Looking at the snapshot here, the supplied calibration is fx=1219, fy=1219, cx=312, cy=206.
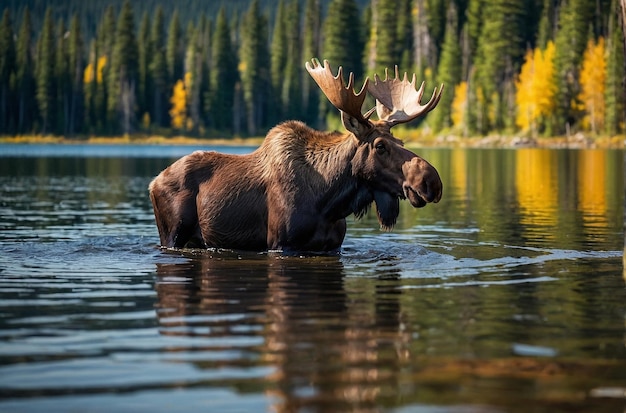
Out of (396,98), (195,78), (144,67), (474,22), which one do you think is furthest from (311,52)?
(396,98)

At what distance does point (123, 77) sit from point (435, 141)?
144 ft

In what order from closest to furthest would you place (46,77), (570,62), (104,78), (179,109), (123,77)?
1. (570,62)
2. (179,109)
3. (123,77)
4. (46,77)
5. (104,78)

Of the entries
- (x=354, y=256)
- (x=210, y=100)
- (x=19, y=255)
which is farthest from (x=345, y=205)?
(x=210, y=100)

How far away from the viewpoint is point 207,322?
810 cm

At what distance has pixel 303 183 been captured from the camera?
12695 mm

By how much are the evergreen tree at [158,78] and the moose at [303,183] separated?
115 m

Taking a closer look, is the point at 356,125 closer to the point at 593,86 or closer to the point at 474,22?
the point at 593,86

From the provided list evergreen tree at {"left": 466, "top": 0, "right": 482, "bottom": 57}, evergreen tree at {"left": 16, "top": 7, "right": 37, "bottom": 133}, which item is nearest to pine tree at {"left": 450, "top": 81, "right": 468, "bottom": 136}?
evergreen tree at {"left": 466, "top": 0, "right": 482, "bottom": 57}

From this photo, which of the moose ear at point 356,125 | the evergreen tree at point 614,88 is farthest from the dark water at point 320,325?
the evergreen tree at point 614,88

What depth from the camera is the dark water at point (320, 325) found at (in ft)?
19.6

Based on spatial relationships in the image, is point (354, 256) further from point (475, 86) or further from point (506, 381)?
point (475, 86)

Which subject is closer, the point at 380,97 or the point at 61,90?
the point at 380,97

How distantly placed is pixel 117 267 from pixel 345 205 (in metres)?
2.50

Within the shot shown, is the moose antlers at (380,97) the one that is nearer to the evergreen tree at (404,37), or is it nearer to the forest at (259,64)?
the forest at (259,64)
